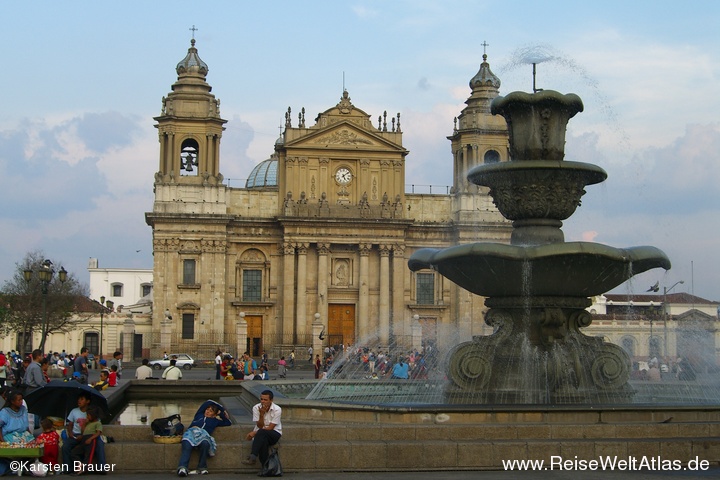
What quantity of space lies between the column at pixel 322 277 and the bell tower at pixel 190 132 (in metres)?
6.97

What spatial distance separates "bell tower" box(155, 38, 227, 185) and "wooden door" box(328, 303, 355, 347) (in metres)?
9.84

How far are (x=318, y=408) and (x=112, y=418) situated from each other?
20.6 ft

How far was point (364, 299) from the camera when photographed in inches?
2188

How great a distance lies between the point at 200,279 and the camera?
5444 centimetres

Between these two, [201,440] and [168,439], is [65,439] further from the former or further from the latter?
[201,440]

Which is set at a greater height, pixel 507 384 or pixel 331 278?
pixel 331 278

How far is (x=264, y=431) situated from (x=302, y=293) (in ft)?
145

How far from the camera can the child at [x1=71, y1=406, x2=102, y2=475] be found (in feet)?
34.2

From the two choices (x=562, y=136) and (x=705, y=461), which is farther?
(x=562, y=136)

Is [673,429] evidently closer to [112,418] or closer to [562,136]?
[562,136]

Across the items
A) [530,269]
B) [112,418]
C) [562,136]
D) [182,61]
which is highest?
[182,61]

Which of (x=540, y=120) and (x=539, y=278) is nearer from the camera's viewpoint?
(x=539, y=278)

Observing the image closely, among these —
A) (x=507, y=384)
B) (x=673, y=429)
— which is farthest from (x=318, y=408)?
(x=673, y=429)

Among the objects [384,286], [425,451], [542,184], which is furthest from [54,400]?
[384,286]
